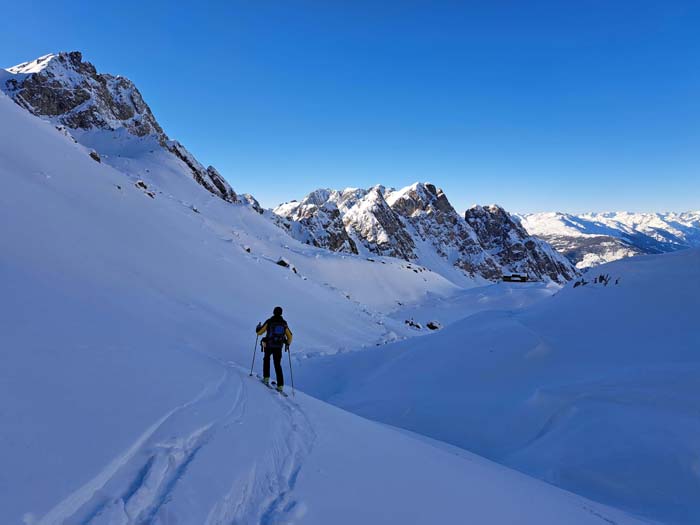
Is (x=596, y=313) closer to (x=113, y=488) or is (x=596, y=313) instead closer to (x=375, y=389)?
(x=375, y=389)

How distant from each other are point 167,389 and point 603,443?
7.12 meters

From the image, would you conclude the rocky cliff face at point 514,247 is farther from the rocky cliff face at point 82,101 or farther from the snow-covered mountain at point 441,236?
the rocky cliff face at point 82,101

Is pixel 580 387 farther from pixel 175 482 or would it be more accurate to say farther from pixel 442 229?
pixel 442 229

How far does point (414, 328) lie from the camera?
3128 cm

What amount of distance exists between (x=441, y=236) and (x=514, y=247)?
28.2m

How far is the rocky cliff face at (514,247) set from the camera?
132 metres

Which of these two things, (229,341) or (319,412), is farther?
(229,341)

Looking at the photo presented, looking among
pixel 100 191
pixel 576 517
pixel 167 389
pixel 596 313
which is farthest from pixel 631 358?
pixel 100 191

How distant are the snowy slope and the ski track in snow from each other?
5.02 metres

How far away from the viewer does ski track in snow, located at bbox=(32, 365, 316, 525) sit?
8.57 feet

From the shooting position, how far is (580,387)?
26.3ft

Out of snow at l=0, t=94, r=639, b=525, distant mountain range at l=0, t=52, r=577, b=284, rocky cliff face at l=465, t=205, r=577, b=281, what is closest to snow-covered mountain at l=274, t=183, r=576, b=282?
rocky cliff face at l=465, t=205, r=577, b=281

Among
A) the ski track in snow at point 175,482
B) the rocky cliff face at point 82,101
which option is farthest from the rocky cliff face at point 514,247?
the ski track in snow at point 175,482

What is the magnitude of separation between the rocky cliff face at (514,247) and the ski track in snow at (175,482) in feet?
452
